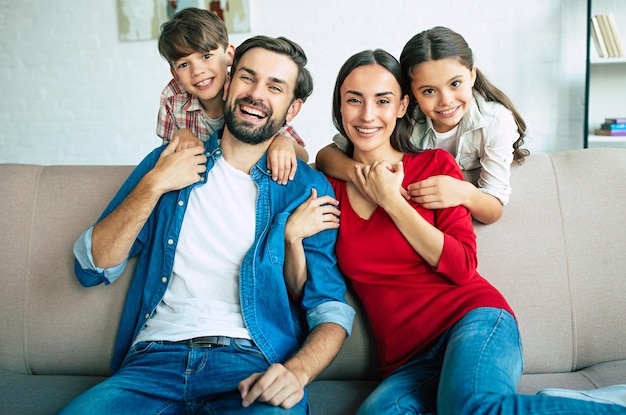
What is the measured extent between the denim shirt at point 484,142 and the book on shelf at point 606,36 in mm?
2446

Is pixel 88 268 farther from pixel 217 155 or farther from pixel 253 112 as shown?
pixel 253 112

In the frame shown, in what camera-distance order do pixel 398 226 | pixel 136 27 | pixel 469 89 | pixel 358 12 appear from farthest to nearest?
pixel 136 27 < pixel 358 12 < pixel 469 89 < pixel 398 226

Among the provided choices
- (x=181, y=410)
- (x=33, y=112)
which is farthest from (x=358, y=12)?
(x=181, y=410)

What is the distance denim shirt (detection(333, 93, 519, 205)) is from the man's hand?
82cm

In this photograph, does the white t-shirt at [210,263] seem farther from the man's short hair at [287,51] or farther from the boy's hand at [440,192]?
the boy's hand at [440,192]

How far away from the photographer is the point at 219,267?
1612 mm

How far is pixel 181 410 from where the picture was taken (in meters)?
1.45

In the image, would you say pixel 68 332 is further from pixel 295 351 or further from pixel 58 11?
pixel 58 11

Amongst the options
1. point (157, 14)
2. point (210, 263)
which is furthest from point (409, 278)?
point (157, 14)

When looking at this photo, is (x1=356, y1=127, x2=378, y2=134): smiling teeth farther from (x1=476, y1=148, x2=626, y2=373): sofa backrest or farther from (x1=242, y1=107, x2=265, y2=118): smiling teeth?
(x1=476, y1=148, x2=626, y2=373): sofa backrest

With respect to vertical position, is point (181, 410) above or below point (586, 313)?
below

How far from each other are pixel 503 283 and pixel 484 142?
0.44 metres

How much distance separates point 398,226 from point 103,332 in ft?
3.14

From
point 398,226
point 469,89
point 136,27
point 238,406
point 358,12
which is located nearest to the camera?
point 238,406
